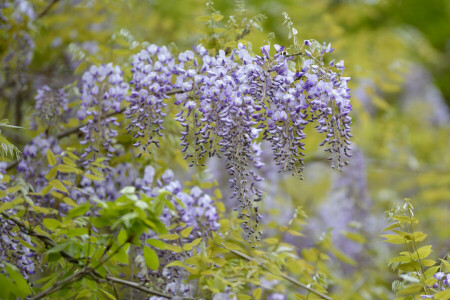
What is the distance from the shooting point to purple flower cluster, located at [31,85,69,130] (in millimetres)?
2646

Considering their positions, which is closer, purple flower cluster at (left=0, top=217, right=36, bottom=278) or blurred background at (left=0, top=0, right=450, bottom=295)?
purple flower cluster at (left=0, top=217, right=36, bottom=278)

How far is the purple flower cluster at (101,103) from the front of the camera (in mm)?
2326

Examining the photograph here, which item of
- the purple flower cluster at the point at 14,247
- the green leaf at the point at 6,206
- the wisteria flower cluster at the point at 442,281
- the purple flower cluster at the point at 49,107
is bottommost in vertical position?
the purple flower cluster at the point at 14,247

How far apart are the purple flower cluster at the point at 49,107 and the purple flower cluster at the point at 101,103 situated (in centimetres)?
29

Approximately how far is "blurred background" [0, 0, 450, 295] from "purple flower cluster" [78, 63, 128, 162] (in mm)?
268

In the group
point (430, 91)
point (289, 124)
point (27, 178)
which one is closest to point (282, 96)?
point (289, 124)

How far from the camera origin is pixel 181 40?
4559mm

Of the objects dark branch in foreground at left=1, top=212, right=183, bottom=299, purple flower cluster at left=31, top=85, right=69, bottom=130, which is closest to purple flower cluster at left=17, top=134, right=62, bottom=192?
purple flower cluster at left=31, top=85, right=69, bottom=130

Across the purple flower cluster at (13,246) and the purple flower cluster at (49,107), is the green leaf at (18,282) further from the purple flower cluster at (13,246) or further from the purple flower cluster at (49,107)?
the purple flower cluster at (49,107)

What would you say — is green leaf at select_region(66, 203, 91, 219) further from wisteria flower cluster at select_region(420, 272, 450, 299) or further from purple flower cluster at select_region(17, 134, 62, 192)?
wisteria flower cluster at select_region(420, 272, 450, 299)

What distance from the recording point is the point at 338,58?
118 inches

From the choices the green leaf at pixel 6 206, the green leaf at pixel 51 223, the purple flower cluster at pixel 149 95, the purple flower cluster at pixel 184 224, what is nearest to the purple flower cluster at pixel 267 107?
the purple flower cluster at pixel 149 95

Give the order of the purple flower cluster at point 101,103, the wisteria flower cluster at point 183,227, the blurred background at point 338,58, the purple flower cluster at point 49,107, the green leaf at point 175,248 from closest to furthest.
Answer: the green leaf at point 175,248 < the wisteria flower cluster at point 183,227 < the purple flower cluster at point 101,103 < the purple flower cluster at point 49,107 < the blurred background at point 338,58

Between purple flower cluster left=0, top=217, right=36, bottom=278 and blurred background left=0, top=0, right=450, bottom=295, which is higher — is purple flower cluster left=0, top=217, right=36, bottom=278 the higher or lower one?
the lower one
